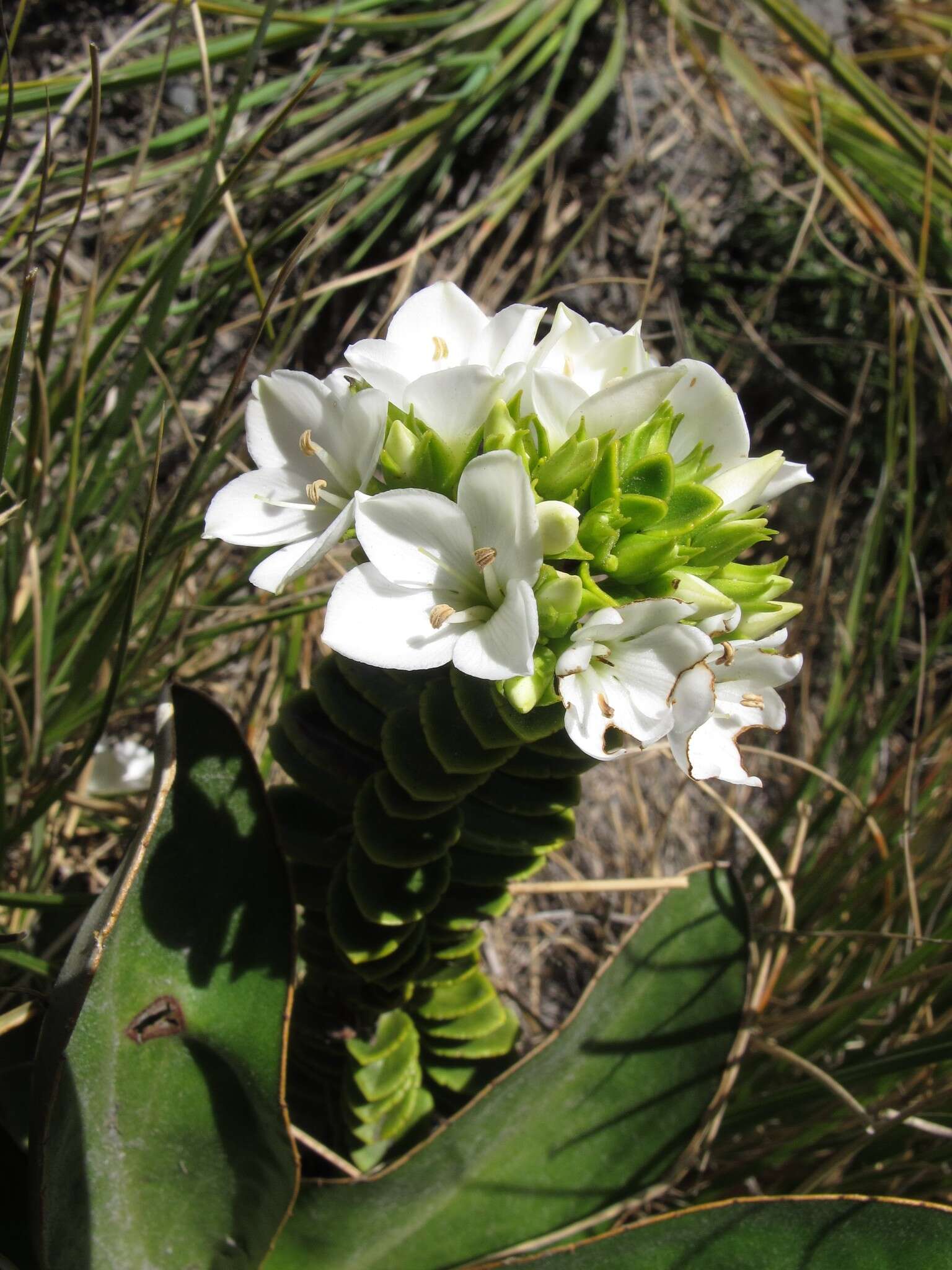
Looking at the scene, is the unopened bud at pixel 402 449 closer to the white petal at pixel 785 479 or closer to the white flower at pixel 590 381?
the white flower at pixel 590 381

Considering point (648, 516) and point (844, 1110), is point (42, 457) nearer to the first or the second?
point (648, 516)

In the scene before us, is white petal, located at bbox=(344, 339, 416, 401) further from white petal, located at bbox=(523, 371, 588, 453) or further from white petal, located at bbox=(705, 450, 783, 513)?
white petal, located at bbox=(705, 450, 783, 513)

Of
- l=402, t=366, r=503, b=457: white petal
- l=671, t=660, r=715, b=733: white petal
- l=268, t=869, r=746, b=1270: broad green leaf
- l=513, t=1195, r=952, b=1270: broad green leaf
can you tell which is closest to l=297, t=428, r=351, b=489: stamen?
l=402, t=366, r=503, b=457: white petal

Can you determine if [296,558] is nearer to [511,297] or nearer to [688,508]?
[688,508]

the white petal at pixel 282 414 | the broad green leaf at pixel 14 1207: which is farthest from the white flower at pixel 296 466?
the broad green leaf at pixel 14 1207

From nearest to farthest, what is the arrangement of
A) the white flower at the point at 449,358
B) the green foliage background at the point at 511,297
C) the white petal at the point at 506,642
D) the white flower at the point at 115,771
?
the white petal at the point at 506,642 < the white flower at the point at 449,358 < the green foliage background at the point at 511,297 < the white flower at the point at 115,771

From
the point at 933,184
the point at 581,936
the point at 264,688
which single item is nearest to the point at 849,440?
the point at 933,184
